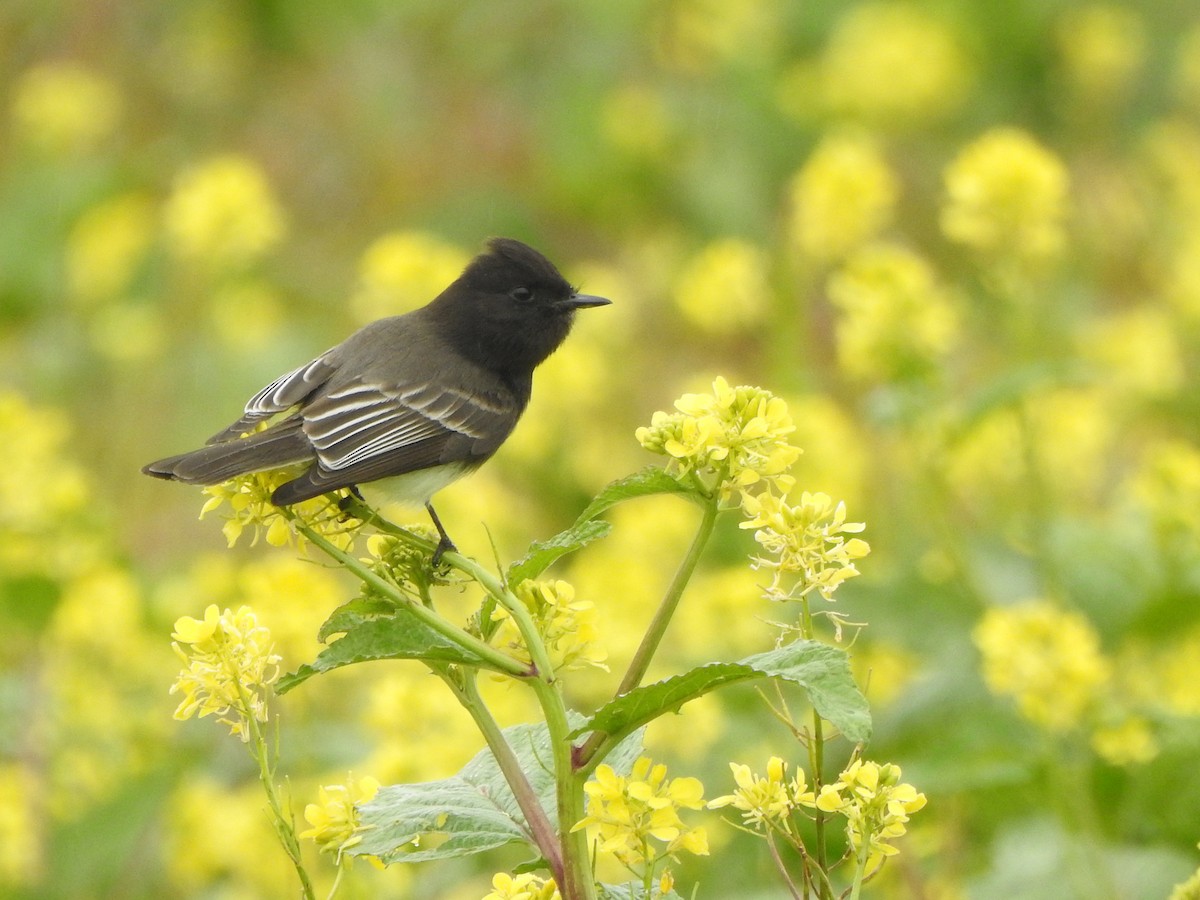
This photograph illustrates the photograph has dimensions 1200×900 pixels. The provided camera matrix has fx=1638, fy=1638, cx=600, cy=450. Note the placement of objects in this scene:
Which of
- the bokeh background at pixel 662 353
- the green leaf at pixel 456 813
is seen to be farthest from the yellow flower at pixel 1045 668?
the green leaf at pixel 456 813

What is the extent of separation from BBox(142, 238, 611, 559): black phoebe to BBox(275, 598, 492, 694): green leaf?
48 cm

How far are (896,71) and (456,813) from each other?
900 centimetres

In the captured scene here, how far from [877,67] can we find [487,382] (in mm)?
7369

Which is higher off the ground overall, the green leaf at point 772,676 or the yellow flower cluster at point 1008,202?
the yellow flower cluster at point 1008,202

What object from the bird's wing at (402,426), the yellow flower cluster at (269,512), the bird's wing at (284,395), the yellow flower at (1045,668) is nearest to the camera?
the yellow flower cluster at (269,512)

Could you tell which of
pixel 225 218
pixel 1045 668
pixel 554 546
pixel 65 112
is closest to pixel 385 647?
pixel 554 546

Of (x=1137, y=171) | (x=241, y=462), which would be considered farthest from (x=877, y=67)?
(x=241, y=462)

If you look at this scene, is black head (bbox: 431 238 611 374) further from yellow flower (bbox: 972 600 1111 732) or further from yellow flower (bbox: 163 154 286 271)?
yellow flower (bbox: 163 154 286 271)

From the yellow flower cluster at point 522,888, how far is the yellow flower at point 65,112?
30.0 feet

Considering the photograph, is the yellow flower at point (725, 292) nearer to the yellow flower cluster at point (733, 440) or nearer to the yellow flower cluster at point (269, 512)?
the yellow flower cluster at point (269, 512)

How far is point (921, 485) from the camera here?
4.73 metres

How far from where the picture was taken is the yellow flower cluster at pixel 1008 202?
4781 millimetres

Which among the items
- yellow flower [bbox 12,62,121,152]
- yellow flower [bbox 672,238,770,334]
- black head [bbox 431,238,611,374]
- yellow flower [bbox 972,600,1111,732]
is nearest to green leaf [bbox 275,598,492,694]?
yellow flower [bbox 972,600,1111,732]

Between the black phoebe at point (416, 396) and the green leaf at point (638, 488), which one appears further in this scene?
the black phoebe at point (416, 396)
